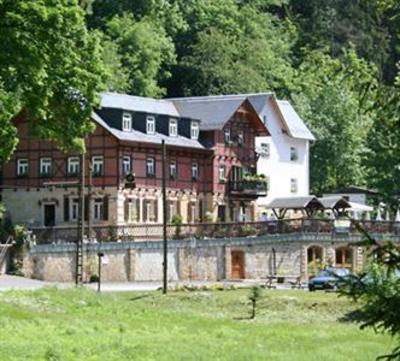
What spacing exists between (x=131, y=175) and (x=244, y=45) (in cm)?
3960

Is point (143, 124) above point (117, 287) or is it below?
above

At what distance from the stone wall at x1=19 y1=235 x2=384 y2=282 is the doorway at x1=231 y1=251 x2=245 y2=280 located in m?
0.13

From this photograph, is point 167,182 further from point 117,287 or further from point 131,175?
point 117,287

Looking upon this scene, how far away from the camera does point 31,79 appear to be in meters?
33.7

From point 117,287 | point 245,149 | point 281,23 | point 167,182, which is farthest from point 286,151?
point 281,23

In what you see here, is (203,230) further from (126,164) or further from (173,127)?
(173,127)

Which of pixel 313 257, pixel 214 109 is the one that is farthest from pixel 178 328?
pixel 214 109

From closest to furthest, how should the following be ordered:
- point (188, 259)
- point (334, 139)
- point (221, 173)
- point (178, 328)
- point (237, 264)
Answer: point (178, 328), point (188, 259), point (237, 264), point (221, 173), point (334, 139)

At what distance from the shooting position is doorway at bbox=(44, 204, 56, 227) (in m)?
69.9

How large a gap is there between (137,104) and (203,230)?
11713mm

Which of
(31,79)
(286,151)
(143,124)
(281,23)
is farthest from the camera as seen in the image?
(281,23)

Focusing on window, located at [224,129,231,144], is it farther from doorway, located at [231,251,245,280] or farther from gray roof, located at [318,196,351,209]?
doorway, located at [231,251,245,280]

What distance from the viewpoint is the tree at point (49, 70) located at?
109ft

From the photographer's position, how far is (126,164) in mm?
69500
